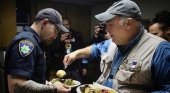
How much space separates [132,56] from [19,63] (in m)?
0.82

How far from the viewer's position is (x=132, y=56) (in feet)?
5.20

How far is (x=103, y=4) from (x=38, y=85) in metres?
5.06

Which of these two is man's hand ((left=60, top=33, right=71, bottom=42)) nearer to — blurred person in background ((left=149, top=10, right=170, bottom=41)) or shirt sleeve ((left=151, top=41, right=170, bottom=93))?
blurred person in background ((left=149, top=10, right=170, bottom=41))

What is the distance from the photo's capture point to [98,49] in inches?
84.5

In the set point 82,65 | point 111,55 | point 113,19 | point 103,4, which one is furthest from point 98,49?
point 103,4

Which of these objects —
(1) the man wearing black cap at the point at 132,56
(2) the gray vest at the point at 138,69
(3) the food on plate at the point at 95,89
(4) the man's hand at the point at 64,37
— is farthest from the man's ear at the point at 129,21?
(4) the man's hand at the point at 64,37

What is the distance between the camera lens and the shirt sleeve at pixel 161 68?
1409mm

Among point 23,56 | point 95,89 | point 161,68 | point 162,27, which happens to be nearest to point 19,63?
point 23,56

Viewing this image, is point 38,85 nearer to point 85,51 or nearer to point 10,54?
point 10,54

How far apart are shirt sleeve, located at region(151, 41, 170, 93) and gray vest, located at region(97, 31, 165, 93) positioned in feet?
0.10

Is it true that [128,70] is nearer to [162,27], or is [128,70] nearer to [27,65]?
[27,65]

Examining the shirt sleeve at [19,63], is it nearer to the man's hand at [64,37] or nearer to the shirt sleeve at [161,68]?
the shirt sleeve at [161,68]

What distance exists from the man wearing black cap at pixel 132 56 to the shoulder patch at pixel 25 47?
58 cm

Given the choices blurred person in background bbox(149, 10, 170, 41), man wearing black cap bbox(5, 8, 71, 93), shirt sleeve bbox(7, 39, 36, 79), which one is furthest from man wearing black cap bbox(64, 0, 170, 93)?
blurred person in background bbox(149, 10, 170, 41)
